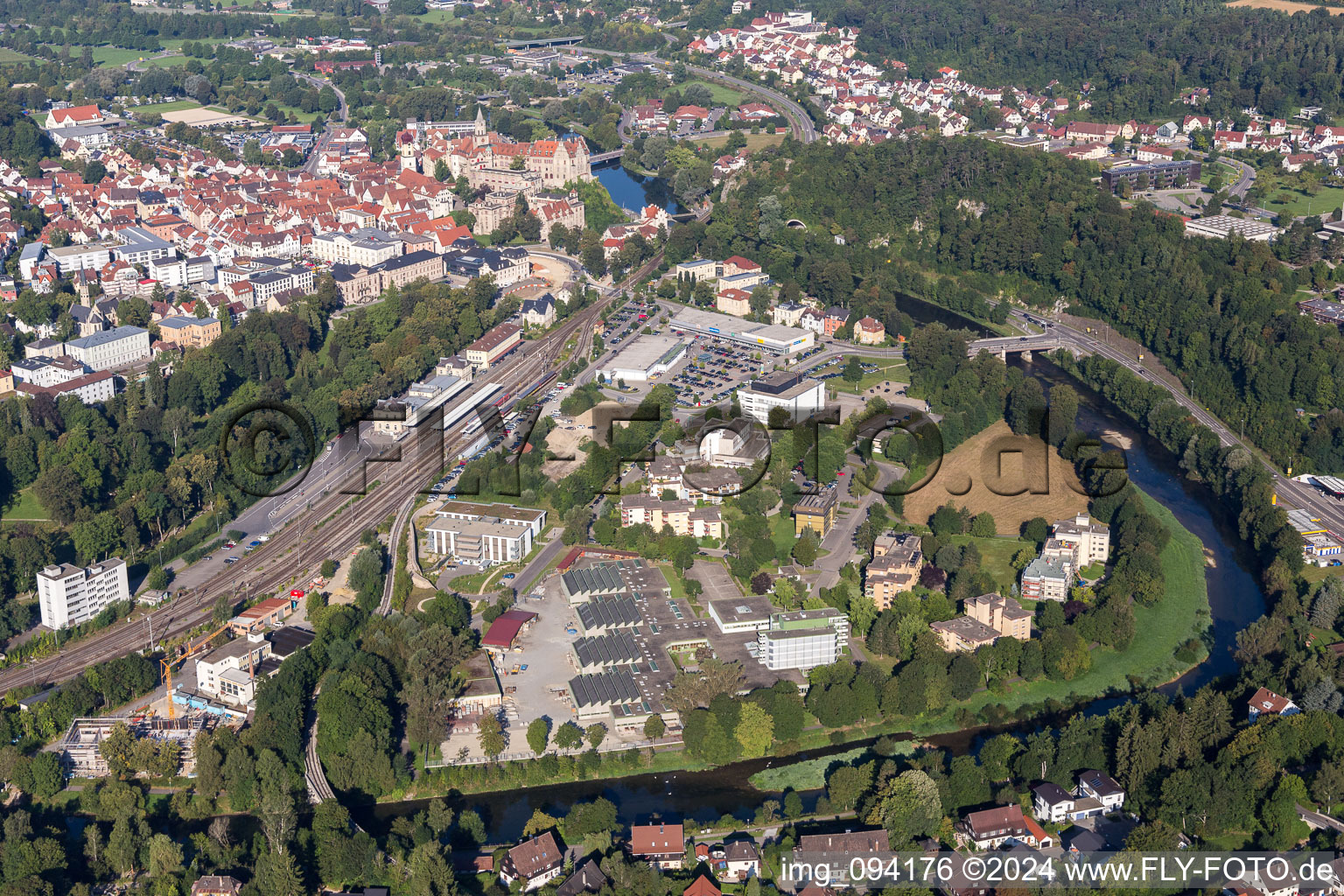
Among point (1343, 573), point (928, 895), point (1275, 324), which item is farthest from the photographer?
point (1275, 324)

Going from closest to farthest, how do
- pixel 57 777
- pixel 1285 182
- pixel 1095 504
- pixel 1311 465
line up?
pixel 57 777
pixel 1095 504
pixel 1311 465
pixel 1285 182

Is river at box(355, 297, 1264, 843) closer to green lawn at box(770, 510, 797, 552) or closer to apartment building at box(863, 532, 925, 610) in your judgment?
apartment building at box(863, 532, 925, 610)

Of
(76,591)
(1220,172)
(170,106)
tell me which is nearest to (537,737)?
(76,591)

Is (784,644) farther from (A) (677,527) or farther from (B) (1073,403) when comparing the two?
(B) (1073,403)

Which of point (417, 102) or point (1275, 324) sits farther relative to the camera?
point (417, 102)

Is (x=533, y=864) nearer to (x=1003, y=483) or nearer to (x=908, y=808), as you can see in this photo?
(x=908, y=808)

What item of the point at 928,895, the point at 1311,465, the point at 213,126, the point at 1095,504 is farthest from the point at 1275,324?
the point at 213,126

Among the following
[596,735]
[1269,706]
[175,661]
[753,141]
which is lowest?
[175,661]

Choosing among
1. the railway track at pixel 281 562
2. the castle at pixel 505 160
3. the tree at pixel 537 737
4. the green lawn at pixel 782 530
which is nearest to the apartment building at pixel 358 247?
the castle at pixel 505 160

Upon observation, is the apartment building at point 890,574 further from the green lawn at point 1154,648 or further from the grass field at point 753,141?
the grass field at point 753,141
